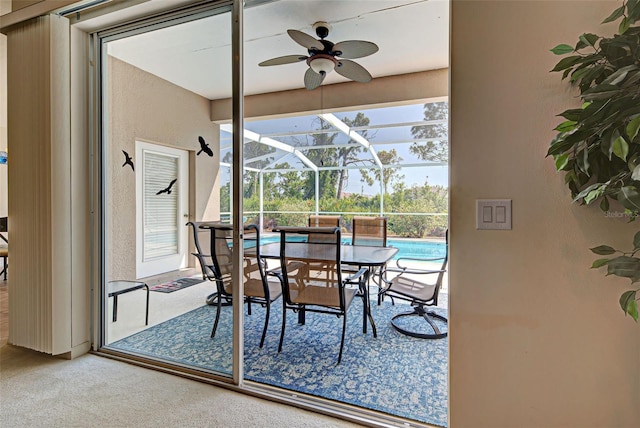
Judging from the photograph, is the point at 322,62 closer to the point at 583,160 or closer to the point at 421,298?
the point at 421,298

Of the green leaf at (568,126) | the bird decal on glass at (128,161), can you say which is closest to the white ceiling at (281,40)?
the bird decal on glass at (128,161)

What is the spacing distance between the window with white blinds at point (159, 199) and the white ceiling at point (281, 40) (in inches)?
23.8

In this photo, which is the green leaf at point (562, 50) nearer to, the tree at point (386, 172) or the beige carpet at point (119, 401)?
the beige carpet at point (119, 401)

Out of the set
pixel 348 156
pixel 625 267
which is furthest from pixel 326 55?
pixel 348 156

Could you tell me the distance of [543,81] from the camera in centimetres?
127

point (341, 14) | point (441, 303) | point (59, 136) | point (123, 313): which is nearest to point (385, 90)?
point (341, 14)

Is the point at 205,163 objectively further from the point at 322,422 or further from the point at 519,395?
the point at 519,395

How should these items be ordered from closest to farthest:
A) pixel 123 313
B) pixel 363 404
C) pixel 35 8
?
1. pixel 363 404
2. pixel 35 8
3. pixel 123 313

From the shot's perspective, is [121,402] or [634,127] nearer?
[634,127]

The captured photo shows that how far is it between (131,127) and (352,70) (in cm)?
199

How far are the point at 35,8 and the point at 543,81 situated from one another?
304 cm

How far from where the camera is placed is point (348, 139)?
6.68 metres

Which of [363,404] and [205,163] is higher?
[205,163]

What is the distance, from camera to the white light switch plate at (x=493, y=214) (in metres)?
1.32
